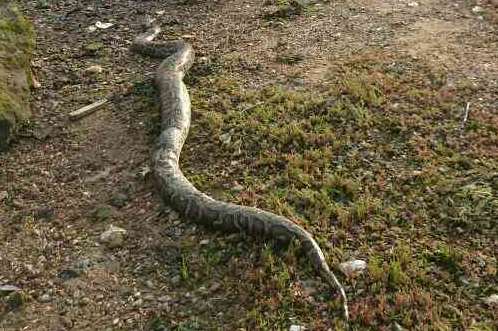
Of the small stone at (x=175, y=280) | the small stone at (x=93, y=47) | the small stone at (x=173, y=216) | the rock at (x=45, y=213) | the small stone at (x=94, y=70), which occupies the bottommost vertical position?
the rock at (x=45, y=213)

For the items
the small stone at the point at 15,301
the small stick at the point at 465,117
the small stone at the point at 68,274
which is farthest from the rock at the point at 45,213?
the small stick at the point at 465,117

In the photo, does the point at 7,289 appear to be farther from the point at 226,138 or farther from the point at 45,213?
the point at 226,138

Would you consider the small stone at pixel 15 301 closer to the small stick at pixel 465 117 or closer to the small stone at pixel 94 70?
the small stone at pixel 94 70

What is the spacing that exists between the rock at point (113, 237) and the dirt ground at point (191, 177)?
0.07 m

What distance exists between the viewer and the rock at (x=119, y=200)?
26.1 ft

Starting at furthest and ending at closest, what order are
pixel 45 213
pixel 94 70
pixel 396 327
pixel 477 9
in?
pixel 477 9
pixel 94 70
pixel 45 213
pixel 396 327

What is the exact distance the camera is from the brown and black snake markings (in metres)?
6.57

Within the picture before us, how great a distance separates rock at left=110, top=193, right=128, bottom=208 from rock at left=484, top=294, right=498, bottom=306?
4.56 metres

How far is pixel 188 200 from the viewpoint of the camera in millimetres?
7430

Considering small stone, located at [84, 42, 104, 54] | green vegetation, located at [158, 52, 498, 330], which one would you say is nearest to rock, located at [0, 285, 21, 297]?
green vegetation, located at [158, 52, 498, 330]

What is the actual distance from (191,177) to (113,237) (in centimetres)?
150

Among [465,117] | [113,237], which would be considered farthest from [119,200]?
[465,117]

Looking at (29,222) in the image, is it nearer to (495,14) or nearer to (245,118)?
(245,118)

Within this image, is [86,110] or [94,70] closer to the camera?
[86,110]
